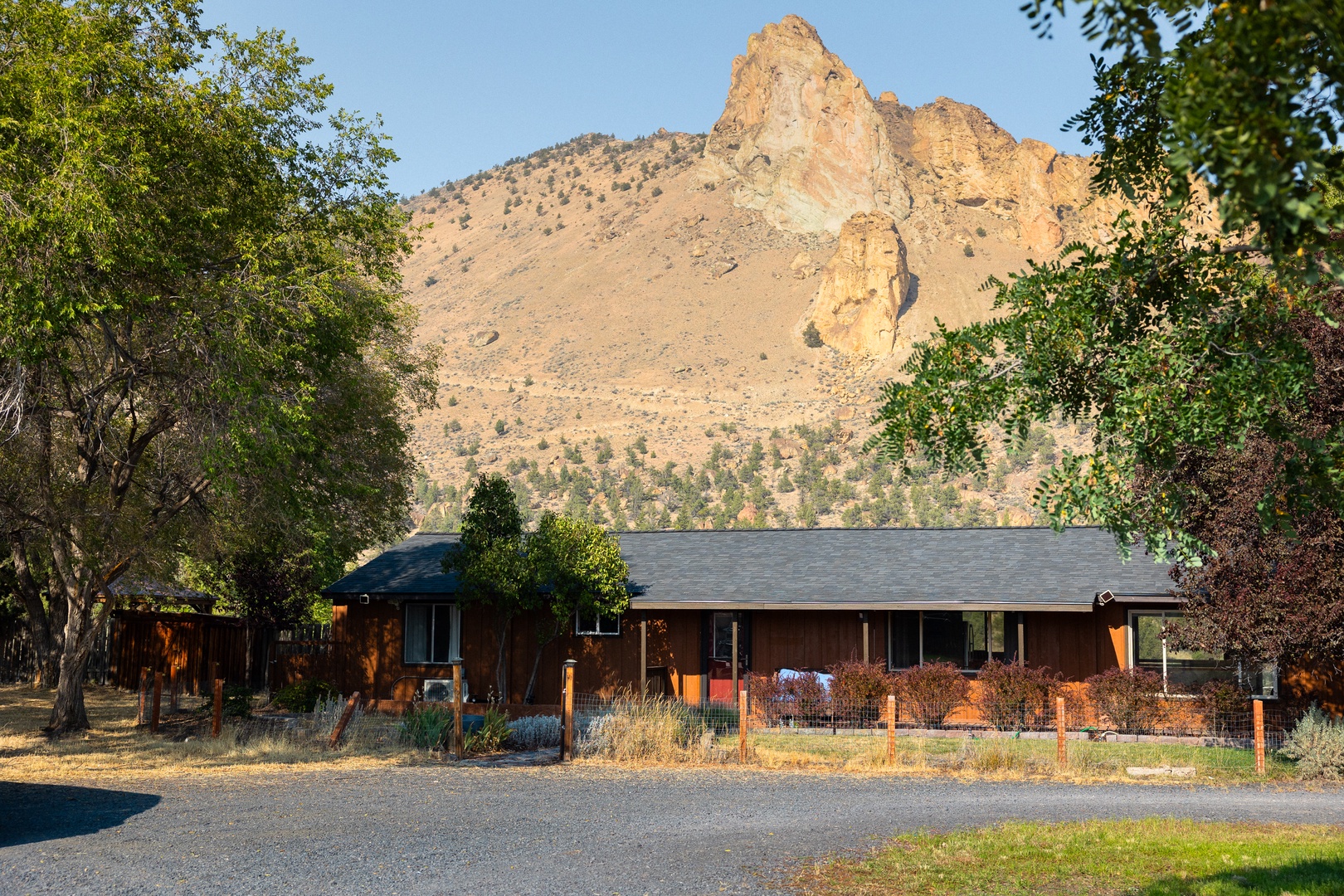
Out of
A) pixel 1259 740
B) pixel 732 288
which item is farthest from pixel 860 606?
pixel 732 288

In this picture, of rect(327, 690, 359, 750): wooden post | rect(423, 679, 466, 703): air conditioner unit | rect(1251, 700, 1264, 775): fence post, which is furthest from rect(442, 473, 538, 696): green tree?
rect(1251, 700, 1264, 775): fence post

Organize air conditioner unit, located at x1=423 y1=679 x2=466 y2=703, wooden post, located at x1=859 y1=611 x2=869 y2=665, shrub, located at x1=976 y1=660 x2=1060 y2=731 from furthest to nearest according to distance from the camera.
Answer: air conditioner unit, located at x1=423 y1=679 x2=466 y2=703
wooden post, located at x1=859 y1=611 x2=869 y2=665
shrub, located at x1=976 y1=660 x2=1060 y2=731

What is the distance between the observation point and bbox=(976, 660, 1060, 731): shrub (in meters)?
21.4

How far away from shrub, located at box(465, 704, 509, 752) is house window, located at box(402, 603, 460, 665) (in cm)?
759

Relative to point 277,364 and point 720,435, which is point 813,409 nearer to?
point 720,435

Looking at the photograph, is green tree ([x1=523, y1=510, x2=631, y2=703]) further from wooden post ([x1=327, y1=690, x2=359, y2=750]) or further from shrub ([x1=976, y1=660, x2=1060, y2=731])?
shrub ([x1=976, y1=660, x2=1060, y2=731])

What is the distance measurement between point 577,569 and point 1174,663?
454 inches

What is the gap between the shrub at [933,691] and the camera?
2230 cm

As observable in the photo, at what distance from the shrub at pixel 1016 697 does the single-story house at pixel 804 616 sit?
890 mm

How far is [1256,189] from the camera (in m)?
4.33

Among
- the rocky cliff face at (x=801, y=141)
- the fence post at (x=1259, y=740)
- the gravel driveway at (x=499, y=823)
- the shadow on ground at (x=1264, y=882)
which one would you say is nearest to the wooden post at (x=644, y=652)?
the gravel driveway at (x=499, y=823)

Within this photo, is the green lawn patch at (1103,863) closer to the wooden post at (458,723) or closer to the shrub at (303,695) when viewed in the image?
the wooden post at (458,723)

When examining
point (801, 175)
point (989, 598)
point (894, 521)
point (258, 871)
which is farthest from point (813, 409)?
point (258, 871)

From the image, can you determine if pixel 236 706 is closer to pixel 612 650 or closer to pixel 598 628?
pixel 598 628
